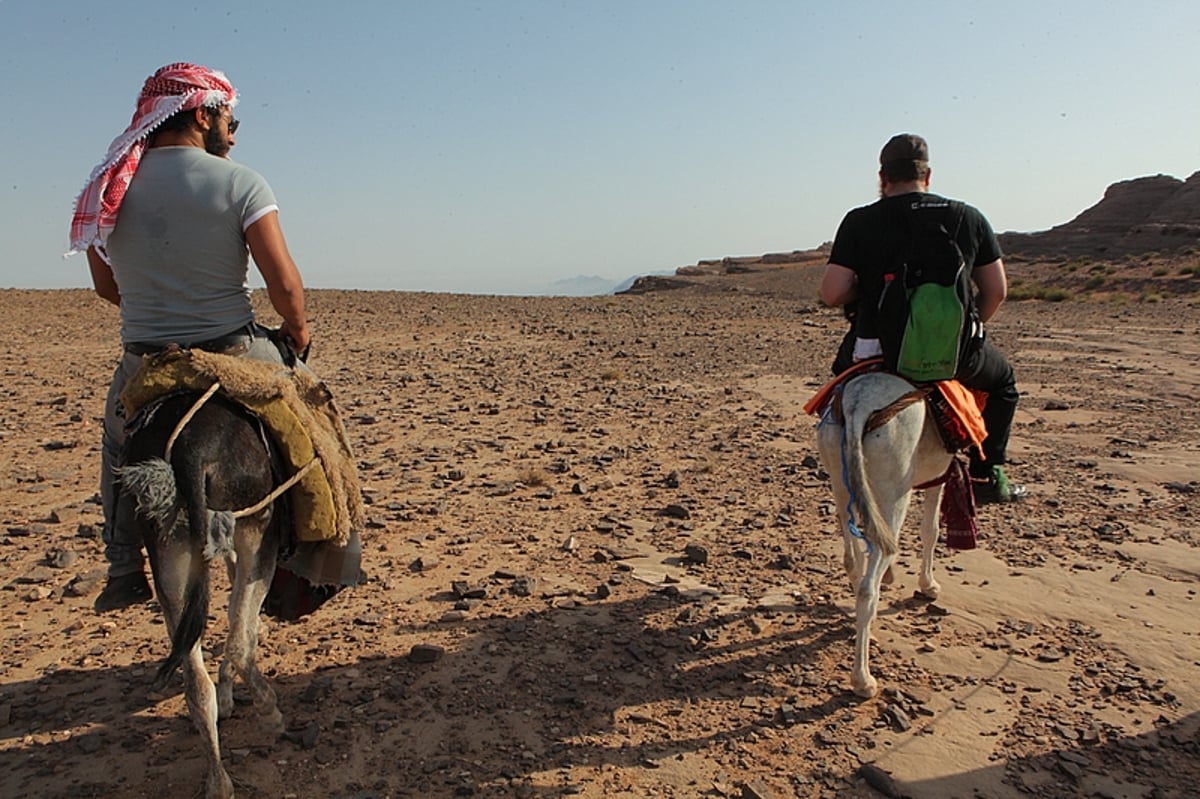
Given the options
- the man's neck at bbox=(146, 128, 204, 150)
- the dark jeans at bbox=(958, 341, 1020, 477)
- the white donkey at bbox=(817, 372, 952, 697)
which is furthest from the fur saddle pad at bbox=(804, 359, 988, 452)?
the man's neck at bbox=(146, 128, 204, 150)

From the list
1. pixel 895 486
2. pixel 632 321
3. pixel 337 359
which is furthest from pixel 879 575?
pixel 632 321

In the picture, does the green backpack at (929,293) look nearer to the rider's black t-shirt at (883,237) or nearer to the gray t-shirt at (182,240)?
the rider's black t-shirt at (883,237)

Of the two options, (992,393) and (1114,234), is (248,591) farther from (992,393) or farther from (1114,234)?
(1114,234)

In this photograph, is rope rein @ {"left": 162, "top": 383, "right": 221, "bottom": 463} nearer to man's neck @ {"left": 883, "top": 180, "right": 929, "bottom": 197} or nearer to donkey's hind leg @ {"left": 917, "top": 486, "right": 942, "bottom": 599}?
man's neck @ {"left": 883, "top": 180, "right": 929, "bottom": 197}

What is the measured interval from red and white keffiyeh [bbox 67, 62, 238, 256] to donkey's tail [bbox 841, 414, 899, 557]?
312cm

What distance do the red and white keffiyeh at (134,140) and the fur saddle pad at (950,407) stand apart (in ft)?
10.3

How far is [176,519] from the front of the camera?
117 inches

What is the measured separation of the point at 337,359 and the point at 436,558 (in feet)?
34.4

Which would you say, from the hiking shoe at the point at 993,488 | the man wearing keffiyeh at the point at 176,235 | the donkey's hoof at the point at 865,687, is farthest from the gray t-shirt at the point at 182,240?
the hiking shoe at the point at 993,488

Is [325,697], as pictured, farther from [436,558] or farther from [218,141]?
[218,141]

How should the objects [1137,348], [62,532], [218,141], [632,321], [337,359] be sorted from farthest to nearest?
1. [632,321]
2. [1137,348]
3. [337,359]
4. [62,532]
5. [218,141]

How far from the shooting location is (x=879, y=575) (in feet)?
13.8

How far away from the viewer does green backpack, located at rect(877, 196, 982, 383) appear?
407cm

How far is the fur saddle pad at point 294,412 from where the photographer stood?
126 inches
